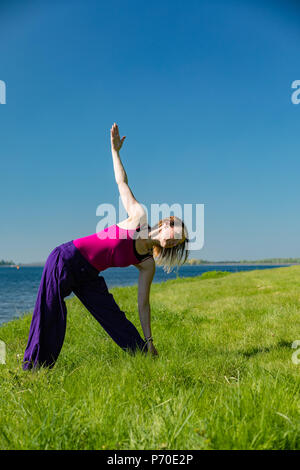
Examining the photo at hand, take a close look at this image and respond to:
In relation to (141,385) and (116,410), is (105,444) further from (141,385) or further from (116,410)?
(141,385)

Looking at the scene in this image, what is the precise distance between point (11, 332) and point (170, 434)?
5.99 meters

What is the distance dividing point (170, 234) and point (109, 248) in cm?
68

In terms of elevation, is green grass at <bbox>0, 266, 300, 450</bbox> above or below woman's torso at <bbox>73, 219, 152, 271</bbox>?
below

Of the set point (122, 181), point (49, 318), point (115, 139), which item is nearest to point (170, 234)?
point (122, 181)

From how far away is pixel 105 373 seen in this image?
132 inches

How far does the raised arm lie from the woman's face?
31 centimetres

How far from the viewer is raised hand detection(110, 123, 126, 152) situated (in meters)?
4.26

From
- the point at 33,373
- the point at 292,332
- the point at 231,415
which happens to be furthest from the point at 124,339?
the point at 292,332

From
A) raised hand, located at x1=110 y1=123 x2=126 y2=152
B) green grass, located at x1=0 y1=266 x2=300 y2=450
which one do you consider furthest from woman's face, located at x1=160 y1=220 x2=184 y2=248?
green grass, located at x1=0 y1=266 x2=300 y2=450

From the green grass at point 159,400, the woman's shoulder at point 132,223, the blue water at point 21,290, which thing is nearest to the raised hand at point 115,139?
the woman's shoulder at point 132,223

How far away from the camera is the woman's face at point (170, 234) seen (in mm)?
3977

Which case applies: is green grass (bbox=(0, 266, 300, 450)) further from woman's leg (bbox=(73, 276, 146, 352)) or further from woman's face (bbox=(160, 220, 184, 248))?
woman's face (bbox=(160, 220, 184, 248))

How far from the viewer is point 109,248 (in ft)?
12.5

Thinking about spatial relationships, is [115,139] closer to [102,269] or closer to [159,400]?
[102,269]
